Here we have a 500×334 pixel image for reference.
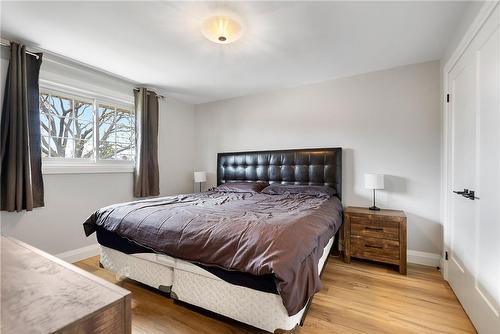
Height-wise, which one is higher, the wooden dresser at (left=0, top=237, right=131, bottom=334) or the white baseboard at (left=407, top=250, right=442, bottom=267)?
Answer: the wooden dresser at (left=0, top=237, right=131, bottom=334)

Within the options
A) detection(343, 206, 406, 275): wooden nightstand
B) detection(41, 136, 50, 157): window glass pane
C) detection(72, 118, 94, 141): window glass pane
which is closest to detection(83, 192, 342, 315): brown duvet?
detection(343, 206, 406, 275): wooden nightstand

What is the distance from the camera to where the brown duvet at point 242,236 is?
1.29 metres

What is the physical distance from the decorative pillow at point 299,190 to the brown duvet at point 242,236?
717 mm

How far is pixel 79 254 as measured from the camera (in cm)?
280

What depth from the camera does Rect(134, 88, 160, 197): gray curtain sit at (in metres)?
3.43

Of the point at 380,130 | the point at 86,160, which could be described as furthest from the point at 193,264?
the point at 380,130

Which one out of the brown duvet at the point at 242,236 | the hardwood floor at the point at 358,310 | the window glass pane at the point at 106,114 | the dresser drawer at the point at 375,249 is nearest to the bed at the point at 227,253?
the brown duvet at the point at 242,236

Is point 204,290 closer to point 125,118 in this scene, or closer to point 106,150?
point 106,150

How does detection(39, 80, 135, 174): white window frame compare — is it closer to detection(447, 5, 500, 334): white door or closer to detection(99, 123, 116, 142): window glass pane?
detection(99, 123, 116, 142): window glass pane

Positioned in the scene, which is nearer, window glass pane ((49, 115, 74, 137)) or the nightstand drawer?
the nightstand drawer

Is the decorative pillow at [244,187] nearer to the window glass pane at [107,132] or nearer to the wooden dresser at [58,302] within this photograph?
the window glass pane at [107,132]

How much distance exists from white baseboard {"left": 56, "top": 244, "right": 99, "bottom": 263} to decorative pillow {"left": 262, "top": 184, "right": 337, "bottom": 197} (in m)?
2.39

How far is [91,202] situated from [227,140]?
90.7 inches

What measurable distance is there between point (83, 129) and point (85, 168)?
0.56m
